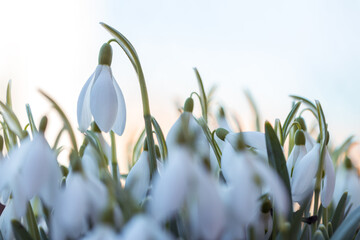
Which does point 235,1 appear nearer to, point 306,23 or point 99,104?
point 306,23

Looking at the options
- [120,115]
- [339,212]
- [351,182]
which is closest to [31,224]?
[120,115]

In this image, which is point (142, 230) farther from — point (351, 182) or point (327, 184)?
point (351, 182)

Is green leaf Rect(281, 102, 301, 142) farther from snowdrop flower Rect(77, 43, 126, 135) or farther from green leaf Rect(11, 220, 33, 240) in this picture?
green leaf Rect(11, 220, 33, 240)

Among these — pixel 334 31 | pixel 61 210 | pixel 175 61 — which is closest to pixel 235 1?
pixel 334 31

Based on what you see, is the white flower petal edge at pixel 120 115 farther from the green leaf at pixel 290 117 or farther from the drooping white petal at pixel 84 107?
the green leaf at pixel 290 117

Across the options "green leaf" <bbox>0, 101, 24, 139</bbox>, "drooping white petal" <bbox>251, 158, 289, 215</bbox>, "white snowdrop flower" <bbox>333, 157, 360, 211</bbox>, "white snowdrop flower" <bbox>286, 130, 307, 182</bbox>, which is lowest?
"white snowdrop flower" <bbox>333, 157, 360, 211</bbox>

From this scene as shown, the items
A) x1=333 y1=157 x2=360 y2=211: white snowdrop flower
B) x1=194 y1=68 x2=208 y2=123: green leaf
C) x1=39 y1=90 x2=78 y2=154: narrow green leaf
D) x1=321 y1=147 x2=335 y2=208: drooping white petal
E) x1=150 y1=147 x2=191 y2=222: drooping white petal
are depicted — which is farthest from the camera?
x1=333 y1=157 x2=360 y2=211: white snowdrop flower

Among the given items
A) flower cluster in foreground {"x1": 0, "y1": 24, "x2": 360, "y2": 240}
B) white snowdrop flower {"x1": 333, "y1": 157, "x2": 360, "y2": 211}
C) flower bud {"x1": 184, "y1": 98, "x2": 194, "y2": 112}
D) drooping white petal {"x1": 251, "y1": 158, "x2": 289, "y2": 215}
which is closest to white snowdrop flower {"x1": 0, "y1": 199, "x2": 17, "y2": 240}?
flower cluster in foreground {"x1": 0, "y1": 24, "x2": 360, "y2": 240}
